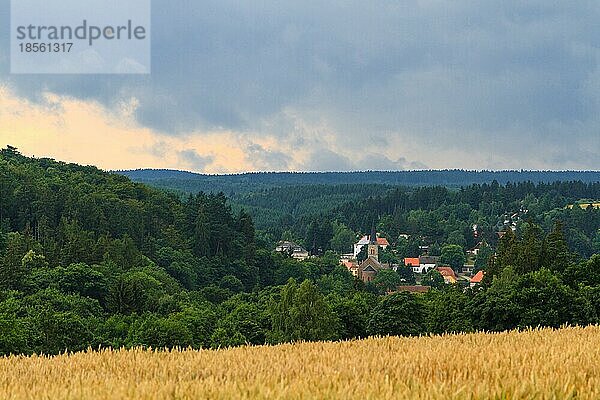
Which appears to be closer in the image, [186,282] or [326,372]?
[326,372]

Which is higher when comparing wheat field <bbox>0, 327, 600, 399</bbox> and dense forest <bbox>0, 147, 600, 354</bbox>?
wheat field <bbox>0, 327, 600, 399</bbox>

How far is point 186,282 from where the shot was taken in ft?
416

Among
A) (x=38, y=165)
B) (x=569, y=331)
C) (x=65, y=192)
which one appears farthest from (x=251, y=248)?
(x=569, y=331)

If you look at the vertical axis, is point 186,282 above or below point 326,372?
below

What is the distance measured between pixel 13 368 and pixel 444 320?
168 feet

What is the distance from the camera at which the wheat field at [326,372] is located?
972 cm

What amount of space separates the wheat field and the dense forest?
41.5 feet

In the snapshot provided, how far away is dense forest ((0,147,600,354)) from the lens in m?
57.6

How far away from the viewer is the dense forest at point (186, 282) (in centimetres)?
5759

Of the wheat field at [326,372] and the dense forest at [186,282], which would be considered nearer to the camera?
the wheat field at [326,372]

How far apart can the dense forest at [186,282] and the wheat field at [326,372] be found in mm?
12641

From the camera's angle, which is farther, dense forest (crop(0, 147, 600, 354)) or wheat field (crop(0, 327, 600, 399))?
dense forest (crop(0, 147, 600, 354))

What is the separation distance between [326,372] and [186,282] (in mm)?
116831

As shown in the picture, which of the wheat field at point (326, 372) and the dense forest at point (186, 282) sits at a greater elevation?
the wheat field at point (326, 372)
